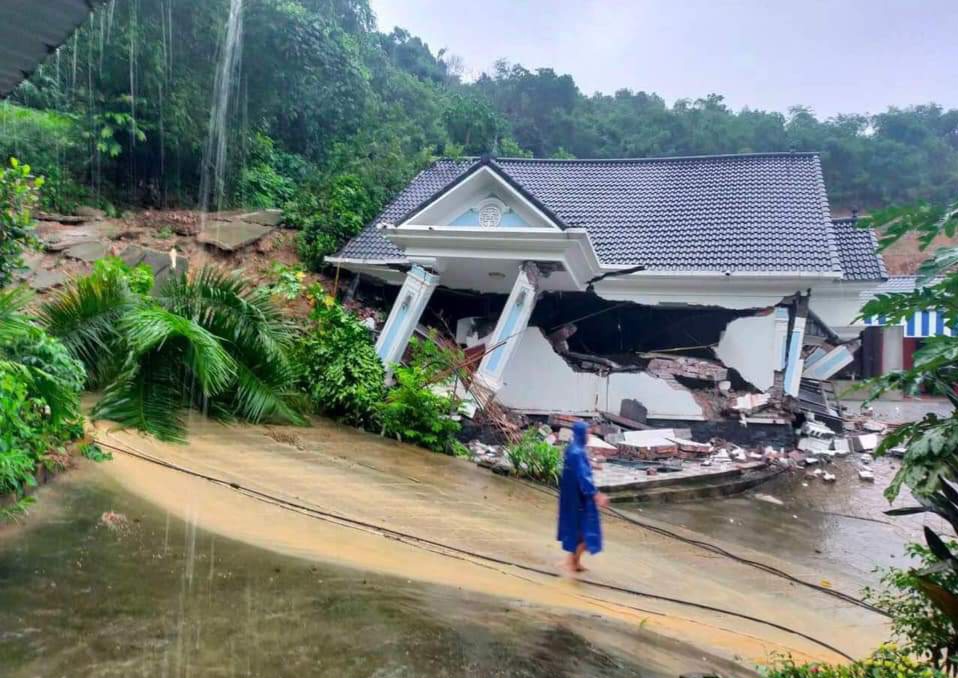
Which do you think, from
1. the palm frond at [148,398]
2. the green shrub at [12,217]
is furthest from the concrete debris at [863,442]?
the green shrub at [12,217]

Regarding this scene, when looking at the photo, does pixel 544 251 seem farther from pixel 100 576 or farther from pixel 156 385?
pixel 100 576

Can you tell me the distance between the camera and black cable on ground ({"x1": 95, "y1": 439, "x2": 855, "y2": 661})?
5.40 meters

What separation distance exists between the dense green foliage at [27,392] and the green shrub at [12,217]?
197cm

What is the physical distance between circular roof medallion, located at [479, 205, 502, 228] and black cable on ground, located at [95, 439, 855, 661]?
606 cm

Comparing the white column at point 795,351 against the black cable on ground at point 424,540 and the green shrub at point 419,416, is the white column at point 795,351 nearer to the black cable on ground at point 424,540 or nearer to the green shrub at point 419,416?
the green shrub at point 419,416

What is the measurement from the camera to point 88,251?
1166cm

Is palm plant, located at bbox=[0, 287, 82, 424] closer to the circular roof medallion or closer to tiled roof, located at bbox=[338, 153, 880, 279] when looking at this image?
the circular roof medallion

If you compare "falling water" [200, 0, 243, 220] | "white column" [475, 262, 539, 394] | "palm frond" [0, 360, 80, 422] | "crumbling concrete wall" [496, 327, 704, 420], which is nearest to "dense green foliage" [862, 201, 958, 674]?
"palm frond" [0, 360, 80, 422]

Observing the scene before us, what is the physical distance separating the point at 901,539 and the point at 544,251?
20.2 feet

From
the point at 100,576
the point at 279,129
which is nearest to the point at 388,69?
the point at 279,129

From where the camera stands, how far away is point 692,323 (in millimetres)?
12820

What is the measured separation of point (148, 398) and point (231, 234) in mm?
7156

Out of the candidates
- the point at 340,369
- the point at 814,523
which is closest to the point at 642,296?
the point at 814,523

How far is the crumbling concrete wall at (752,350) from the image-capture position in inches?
476
